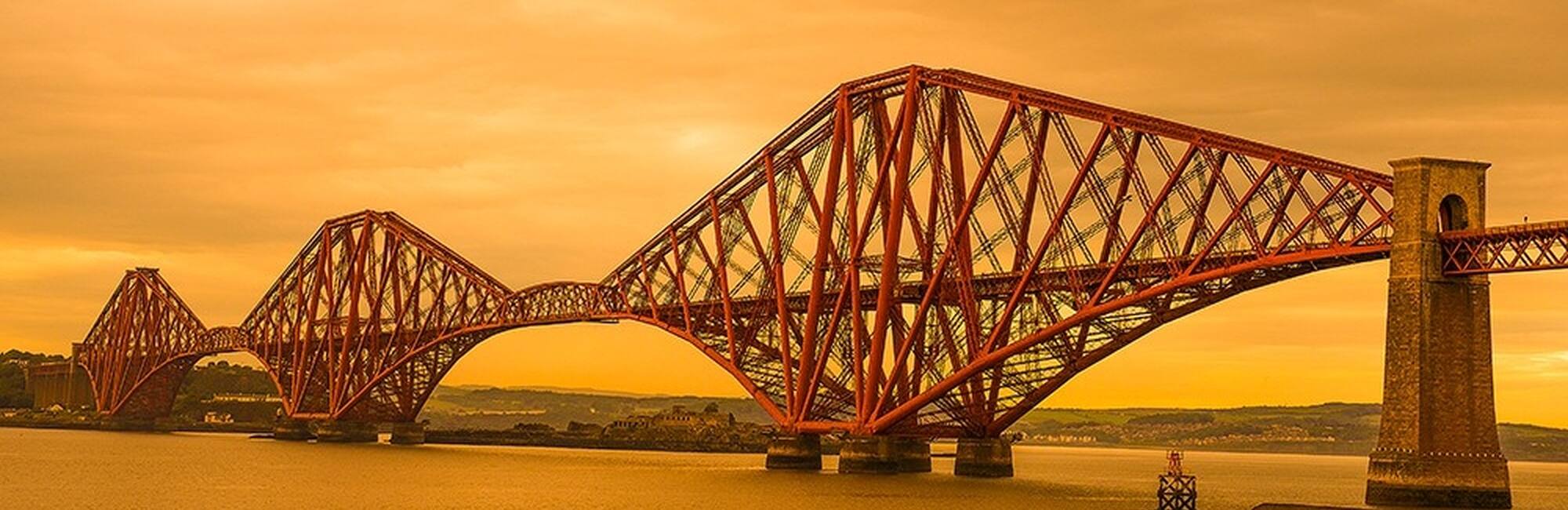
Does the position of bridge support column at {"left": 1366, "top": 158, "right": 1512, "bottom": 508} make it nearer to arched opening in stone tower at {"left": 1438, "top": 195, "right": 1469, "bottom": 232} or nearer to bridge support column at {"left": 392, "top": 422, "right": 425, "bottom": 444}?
arched opening in stone tower at {"left": 1438, "top": 195, "right": 1469, "bottom": 232}

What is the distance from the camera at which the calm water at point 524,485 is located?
83.8 m

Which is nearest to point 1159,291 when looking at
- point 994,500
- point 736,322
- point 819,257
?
Answer: point 994,500

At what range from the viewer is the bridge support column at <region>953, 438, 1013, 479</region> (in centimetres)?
10406

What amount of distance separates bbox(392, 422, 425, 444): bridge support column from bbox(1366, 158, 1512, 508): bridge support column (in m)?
128

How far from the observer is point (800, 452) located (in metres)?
108

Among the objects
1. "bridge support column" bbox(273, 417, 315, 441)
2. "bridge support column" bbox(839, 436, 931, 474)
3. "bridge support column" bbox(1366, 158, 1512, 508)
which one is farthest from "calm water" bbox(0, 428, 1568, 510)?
"bridge support column" bbox(273, 417, 315, 441)

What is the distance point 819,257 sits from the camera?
102312mm

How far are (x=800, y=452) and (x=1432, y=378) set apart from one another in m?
48.8

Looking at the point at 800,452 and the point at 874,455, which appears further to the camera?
the point at 800,452

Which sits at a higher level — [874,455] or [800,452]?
[800,452]

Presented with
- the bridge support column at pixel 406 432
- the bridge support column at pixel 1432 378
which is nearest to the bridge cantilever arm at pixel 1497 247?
the bridge support column at pixel 1432 378

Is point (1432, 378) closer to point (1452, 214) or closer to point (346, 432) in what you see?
point (1452, 214)

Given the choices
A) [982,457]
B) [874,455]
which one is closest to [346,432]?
[982,457]

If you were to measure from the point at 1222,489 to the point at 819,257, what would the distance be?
33360 millimetres
